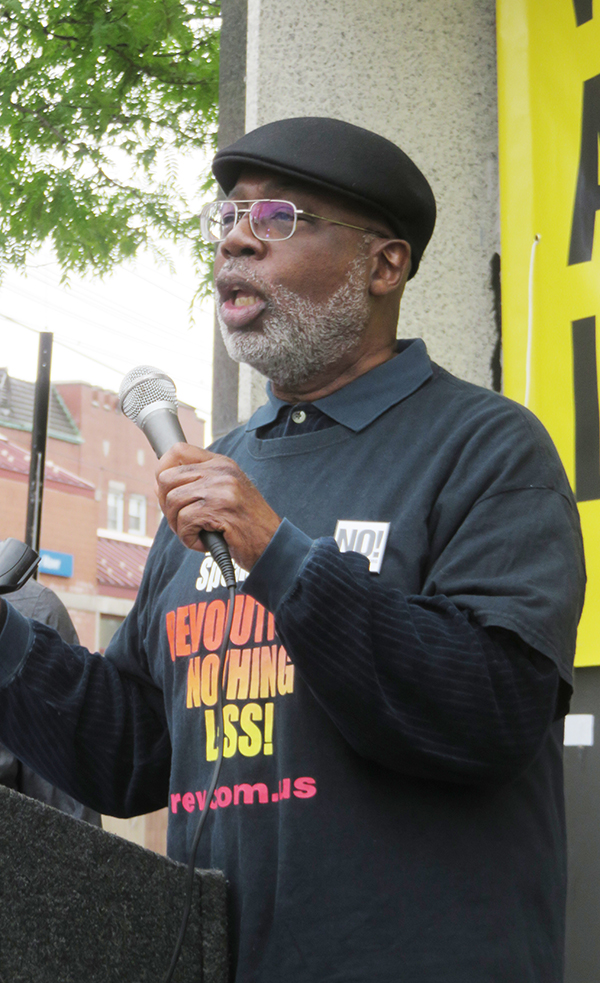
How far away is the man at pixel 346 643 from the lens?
1.41 m

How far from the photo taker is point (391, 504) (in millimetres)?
1673

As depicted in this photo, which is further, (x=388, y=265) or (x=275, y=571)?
(x=388, y=265)

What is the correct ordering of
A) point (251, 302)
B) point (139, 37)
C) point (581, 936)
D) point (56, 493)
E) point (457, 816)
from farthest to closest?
point (56, 493) < point (139, 37) < point (581, 936) < point (251, 302) < point (457, 816)

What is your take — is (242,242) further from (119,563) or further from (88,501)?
(119,563)

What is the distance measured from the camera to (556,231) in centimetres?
273

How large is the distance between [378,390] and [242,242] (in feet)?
1.11

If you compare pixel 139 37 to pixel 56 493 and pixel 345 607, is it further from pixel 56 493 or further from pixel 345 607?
pixel 56 493

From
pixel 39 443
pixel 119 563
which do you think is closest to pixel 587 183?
pixel 39 443

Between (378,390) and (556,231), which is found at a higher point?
(556,231)

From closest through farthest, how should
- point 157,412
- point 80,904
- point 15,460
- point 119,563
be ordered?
point 80,904, point 157,412, point 15,460, point 119,563

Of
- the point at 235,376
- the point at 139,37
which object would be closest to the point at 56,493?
the point at 139,37

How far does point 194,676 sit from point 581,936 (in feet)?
3.98

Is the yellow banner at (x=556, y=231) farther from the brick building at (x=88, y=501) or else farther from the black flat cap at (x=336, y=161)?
the brick building at (x=88, y=501)

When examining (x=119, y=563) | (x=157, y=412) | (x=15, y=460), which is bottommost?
(x=157, y=412)
